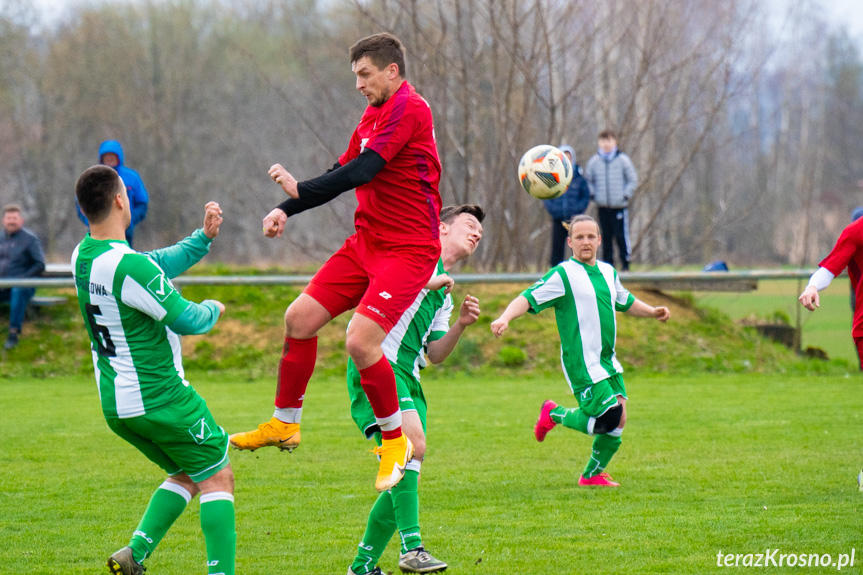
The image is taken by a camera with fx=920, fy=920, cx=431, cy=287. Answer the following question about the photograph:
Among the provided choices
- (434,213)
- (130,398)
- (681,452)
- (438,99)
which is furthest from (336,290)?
(438,99)

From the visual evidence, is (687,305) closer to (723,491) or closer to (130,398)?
(723,491)

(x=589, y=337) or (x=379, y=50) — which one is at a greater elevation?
(x=379, y=50)

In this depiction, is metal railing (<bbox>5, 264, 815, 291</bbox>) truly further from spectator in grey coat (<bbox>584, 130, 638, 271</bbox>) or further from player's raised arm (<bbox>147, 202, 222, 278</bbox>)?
player's raised arm (<bbox>147, 202, 222, 278</bbox>)

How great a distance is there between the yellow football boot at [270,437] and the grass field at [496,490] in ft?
1.90

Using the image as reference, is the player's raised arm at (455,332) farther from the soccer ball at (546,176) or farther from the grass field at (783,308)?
the grass field at (783,308)

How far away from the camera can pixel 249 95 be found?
34.0 metres

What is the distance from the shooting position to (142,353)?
3975mm

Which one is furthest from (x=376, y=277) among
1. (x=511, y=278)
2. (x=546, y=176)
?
(x=511, y=278)

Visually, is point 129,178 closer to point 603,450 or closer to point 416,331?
point 603,450

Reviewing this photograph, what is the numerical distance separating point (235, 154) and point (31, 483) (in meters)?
28.0

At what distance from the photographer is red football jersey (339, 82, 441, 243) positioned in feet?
15.0

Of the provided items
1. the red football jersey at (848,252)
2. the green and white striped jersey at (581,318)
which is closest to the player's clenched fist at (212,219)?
the green and white striped jersey at (581,318)

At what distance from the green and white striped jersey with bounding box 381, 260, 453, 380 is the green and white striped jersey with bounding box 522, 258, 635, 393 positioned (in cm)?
162

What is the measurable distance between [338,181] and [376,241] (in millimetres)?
432
